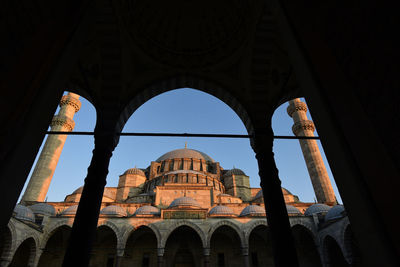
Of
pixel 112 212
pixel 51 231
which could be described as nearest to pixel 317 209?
pixel 112 212

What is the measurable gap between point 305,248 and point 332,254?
6.83 ft

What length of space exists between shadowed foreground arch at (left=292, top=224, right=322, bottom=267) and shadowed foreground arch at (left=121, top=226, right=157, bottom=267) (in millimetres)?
11856

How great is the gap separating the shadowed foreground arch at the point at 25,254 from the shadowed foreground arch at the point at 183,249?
921 cm

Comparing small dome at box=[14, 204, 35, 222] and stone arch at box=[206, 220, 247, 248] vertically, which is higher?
small dome at box=[14, 204, 35, 222]

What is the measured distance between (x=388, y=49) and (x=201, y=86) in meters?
5.15

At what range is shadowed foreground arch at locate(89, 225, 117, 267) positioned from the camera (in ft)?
57.9

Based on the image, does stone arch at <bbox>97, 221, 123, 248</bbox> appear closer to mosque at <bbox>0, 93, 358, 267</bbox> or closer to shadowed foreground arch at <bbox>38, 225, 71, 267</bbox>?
mosque at <bbox>0, 93, 358, 267</bbox>

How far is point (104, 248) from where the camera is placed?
59.8 feet

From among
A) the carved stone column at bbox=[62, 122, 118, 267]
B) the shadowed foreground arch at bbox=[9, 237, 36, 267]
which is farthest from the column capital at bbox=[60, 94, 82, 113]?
the carved stone column at bbox=[62, 122, 118, 267]

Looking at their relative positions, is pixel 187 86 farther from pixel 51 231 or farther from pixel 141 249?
pixel 141 249

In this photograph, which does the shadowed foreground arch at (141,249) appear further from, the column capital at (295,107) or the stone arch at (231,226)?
the column capital at (295,107)

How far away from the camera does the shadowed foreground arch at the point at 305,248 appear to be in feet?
58.8

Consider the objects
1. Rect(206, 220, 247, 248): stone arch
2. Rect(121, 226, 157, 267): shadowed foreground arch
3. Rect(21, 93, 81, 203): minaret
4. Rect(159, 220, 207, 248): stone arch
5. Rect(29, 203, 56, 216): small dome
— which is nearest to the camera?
Rect(159, 220, 207, 248): stone arch

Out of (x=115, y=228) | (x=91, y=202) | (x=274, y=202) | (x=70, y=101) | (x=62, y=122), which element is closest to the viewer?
(x=91, y=202)
